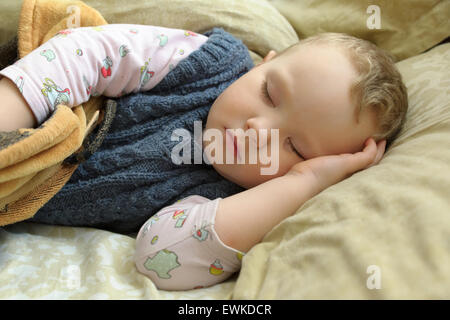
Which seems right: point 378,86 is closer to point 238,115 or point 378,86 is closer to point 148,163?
point 238,115

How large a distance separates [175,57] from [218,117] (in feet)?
0.65

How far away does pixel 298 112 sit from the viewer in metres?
0.92

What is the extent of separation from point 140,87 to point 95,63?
0.13m

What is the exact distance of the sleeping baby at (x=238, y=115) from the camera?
A: 83 centimetres

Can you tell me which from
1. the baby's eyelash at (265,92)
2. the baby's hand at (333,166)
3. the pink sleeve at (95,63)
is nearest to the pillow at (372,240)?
the baby's hand at (333,166)

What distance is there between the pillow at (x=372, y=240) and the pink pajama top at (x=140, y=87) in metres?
0.13

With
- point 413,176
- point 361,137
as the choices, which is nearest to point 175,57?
point 361,137

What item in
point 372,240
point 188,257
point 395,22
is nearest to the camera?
point 372,240

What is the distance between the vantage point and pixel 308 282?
0.63 meters

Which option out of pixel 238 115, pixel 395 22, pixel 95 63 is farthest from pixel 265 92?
pixel 395 22

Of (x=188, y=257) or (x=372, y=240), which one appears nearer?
(x=372, y=240)

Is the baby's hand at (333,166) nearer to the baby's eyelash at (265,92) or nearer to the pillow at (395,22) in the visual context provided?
the baby's eyelash at (265,92)

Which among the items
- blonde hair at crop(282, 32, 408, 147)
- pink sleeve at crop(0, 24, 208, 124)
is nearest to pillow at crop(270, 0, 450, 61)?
blonde hair at crop(282, 32, 408, 147)

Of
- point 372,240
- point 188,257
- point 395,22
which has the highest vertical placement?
point 395,22
